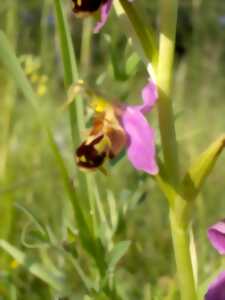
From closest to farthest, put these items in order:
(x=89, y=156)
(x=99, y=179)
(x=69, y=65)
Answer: (x=89, y=156) < (x=69, y=65) < (x=99, y=179)

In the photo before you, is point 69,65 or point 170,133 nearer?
point 170,133

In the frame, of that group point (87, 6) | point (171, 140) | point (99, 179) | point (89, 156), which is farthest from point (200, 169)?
point (99, 179)

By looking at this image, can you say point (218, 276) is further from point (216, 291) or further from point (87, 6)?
point (87, 6)

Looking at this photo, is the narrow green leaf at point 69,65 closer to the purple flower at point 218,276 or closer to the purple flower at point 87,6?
the purple flower at point 87,6

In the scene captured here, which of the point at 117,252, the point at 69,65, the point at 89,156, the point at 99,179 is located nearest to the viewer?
the point at 89,156

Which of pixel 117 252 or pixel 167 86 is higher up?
pixel 167 86

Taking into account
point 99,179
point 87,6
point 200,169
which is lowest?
point 99,179

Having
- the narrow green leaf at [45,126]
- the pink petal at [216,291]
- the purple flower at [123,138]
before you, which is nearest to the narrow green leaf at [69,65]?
the narrow green leaf at [45,126]
